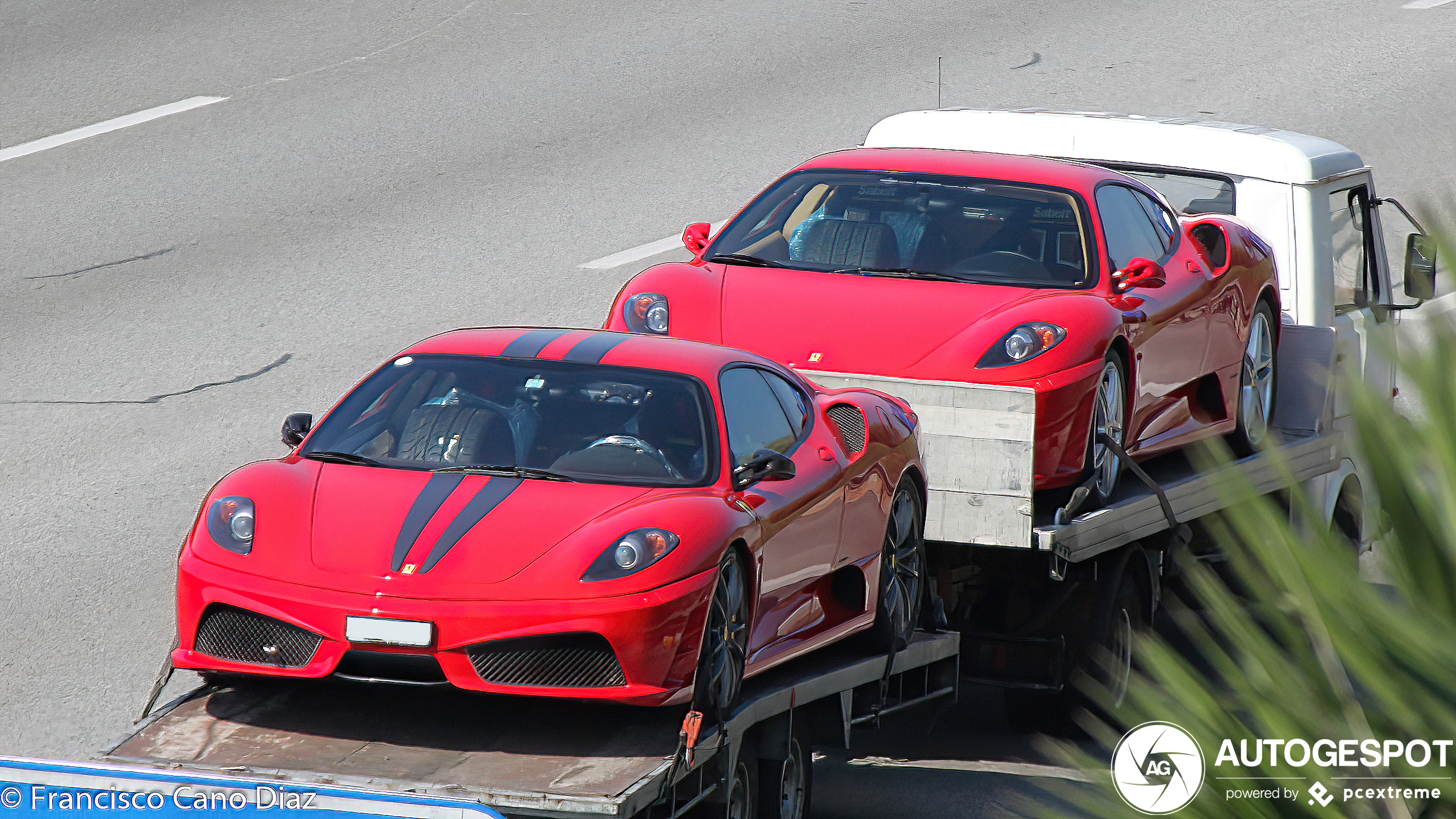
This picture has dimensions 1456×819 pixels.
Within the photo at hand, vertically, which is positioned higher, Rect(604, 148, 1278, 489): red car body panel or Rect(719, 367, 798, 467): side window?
Rect(719, 367, 798, 467): side window

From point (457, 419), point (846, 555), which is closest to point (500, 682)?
point (457, 419)

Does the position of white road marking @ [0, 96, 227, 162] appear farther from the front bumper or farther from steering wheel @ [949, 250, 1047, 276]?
the front bumper

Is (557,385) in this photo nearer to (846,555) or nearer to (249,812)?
(846,555)

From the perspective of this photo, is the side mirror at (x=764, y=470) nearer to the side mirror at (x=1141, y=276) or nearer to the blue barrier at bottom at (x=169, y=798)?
the blue barrier at bottom at (x=169, y=798)

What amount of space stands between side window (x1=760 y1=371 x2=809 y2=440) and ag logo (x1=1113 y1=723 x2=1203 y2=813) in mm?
4735

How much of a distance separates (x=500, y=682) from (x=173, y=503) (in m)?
5.39

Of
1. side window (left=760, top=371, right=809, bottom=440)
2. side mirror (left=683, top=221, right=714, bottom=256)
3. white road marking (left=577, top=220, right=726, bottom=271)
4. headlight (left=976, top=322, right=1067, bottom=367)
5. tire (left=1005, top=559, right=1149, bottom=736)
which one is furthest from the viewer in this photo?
white road marking (left=577, top=220, right=726, bottom=271)

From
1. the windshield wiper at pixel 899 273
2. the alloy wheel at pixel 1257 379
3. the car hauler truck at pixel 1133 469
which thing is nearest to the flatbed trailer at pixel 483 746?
the car hauler truck at pixel 1133 469

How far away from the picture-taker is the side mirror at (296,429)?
22.9ft

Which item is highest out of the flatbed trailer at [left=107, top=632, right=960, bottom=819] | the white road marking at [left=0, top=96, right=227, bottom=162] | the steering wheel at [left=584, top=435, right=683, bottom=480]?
the steering wheel at [left=584, top=435, right=683, bottom=480]

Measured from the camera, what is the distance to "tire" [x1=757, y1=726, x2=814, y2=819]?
652 centimetres

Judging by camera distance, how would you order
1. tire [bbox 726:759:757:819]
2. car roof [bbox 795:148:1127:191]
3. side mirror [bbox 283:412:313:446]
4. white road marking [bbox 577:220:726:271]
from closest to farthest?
tire [bbox 726:759:757:819] → side mirror [bbox 283:412:313:446] → car roof [bbox 795:148:1127:191] → white road marking [bbox 577:220:726:271]

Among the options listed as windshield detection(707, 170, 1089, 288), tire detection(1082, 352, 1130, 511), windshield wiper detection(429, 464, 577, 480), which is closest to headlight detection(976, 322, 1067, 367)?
tire detection(1082, 352, 1130, 511)

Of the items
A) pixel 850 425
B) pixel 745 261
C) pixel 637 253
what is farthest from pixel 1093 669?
pixel 637 253
